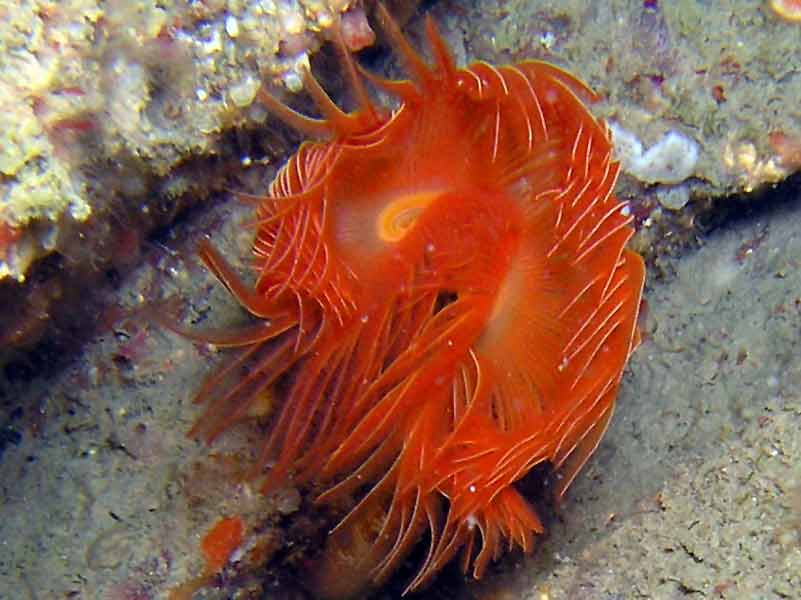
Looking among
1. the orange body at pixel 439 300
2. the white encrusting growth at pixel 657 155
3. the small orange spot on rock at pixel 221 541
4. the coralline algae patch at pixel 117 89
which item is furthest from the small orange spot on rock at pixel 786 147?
the small orange spot on rock at pixel 221 541

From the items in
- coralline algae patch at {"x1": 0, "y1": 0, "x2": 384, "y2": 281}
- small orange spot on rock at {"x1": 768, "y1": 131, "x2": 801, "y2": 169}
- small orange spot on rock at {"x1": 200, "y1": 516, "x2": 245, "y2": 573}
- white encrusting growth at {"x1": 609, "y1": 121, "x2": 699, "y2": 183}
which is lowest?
small orange spot on rock at {"x1": 768, "y1": 131, "x2": 801, "y2": 169}

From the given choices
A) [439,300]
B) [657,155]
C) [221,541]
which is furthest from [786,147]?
[221,541]

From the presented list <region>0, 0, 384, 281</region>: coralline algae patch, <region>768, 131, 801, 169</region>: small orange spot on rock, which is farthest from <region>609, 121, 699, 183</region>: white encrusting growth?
<region>0, 0, 384, 281</region>: coralline algae patch

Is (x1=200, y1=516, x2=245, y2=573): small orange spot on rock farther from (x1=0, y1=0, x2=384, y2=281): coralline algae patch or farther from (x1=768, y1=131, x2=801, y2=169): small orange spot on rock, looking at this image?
(x1=768, y1=131, x2=801, y2=169): small orange spot on rock

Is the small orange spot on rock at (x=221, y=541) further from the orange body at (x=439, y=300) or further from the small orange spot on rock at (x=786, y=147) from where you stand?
the small orange spot on rock at (x=786, y=147)

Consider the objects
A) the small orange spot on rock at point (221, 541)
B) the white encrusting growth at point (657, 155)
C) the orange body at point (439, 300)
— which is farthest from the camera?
the white encrusting growth at point (657, 155)

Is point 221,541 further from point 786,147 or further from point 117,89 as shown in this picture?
point 786,147
